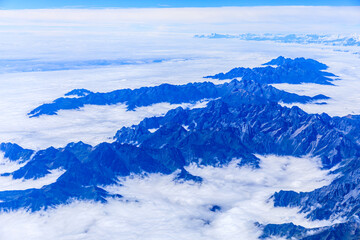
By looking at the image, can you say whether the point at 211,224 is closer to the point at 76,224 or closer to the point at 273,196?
the point at 273,196

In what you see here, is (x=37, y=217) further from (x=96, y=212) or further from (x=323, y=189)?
(x=323, y=189)

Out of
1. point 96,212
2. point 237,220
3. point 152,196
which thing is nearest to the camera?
point 237,220

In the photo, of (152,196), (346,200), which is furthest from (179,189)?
(346,200)

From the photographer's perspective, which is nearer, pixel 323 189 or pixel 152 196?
pixel 323 189

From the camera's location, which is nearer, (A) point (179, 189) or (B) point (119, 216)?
(B) point (119, 216)

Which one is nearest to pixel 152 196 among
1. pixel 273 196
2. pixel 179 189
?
pixel 179 189

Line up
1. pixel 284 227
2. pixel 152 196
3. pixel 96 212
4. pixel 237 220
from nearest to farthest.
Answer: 1. pixel 284 227
2. pixel 237 220
3. pixel 96 212
4. pixel 152 196

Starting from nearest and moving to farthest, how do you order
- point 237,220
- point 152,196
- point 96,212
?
1. point 237,220
2. point 96,212
3. point 152,196

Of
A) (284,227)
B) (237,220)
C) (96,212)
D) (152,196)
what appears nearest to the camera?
(284,227)
